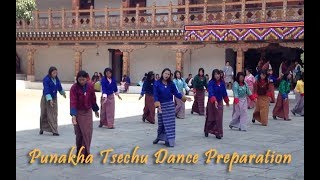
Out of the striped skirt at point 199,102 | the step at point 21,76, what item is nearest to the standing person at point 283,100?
the striped skirt at point 199,102

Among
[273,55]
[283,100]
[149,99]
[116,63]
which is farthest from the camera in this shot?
[116,63]

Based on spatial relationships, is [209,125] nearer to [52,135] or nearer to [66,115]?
[52,135]

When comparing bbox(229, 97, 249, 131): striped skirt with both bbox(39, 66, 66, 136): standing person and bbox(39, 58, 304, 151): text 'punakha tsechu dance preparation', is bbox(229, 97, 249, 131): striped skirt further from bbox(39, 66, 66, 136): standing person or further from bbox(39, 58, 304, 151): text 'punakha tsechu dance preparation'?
bbox(39, 66, 66, 136): standing person

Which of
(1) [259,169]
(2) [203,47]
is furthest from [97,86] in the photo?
(1) [259,169]

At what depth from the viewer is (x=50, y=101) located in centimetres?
1022

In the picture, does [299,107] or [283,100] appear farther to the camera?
[299,107]

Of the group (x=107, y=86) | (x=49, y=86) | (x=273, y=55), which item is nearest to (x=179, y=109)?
(x=107, y=86)

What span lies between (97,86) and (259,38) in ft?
27.7

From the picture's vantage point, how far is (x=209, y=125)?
33.6 feet

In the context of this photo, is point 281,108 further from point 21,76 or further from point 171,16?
point 21,76

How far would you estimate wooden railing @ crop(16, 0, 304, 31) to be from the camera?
21.8 metres

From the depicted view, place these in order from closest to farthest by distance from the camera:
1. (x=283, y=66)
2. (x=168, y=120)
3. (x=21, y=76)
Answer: (x=168, y=120) → (x=283, y=66) → (x=21, y=76)

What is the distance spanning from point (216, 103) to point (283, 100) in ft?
14.0

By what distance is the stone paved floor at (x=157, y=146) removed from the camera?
682 centimetres
